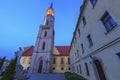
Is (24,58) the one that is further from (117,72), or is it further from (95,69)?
(117,72)

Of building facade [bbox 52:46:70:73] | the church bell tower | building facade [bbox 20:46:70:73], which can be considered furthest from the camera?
building facade [bbox 20:46:70:73]

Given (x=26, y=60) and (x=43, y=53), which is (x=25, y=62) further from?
(x=43, y=53)

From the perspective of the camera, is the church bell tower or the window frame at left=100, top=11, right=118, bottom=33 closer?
the window frame at left=100, top=11, right=118, bottom=33

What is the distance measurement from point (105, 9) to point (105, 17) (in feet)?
2.20

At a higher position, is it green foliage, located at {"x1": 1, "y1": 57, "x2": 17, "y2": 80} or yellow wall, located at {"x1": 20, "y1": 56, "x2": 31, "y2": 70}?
yellow wall, located at {"x1": 20, "y1": 56, "x2": 31, "y2": 70}

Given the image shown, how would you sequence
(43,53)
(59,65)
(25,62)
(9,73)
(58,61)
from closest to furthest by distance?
(9,73), (43,53), (59,65), (25,62), (58,61)

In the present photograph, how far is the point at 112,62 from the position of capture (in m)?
5.48

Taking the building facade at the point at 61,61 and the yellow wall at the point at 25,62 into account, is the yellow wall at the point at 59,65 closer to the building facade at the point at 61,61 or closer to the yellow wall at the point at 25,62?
the building facade at the point at 61,61

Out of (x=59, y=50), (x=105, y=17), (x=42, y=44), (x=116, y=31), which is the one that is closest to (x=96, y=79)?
(x=116, y=31)

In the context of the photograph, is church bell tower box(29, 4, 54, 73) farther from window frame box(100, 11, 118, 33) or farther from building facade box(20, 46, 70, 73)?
window frame box(100, 11, 118, 33)

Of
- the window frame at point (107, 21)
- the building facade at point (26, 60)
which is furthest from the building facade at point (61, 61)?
the window frame at point (107, 21)

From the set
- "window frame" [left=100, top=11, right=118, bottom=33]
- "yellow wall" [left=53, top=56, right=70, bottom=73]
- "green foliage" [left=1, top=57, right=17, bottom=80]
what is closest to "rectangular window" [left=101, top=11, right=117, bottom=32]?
"window frame" [left=100, top=11, right=118, bottom=33]

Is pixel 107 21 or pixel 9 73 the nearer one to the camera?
pixel 107 21

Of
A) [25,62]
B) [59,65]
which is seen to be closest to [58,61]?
[59,65]
